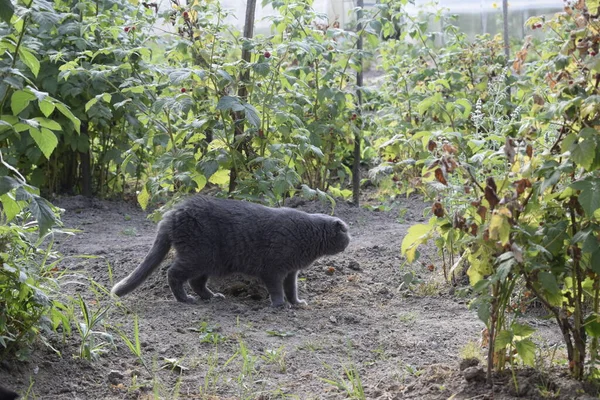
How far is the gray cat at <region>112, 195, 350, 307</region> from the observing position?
205 inches

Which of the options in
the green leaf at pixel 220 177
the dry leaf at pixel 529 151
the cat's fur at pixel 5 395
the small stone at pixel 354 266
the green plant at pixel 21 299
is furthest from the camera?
the small stone at pixel 354 266

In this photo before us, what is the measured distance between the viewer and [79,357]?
152 inches

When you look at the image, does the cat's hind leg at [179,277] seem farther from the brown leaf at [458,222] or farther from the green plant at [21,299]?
the brown leaf at [458,222]

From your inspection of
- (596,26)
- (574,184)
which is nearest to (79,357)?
(574,184)

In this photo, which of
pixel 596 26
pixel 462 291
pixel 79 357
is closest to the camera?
pixel 596 26

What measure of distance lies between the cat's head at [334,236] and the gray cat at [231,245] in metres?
0.02

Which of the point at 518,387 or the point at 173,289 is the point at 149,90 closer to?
the point at 173,289

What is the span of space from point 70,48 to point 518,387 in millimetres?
5264

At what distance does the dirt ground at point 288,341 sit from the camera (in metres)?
3.63

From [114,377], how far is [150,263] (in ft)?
4.77

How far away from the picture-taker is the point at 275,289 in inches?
210

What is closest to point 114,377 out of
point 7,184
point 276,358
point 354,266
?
point 276,358

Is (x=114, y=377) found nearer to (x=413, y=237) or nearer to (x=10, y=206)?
(x=10, y=206)

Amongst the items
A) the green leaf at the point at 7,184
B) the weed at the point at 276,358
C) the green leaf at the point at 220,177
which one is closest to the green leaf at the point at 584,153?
the weed at the point at 276,358
